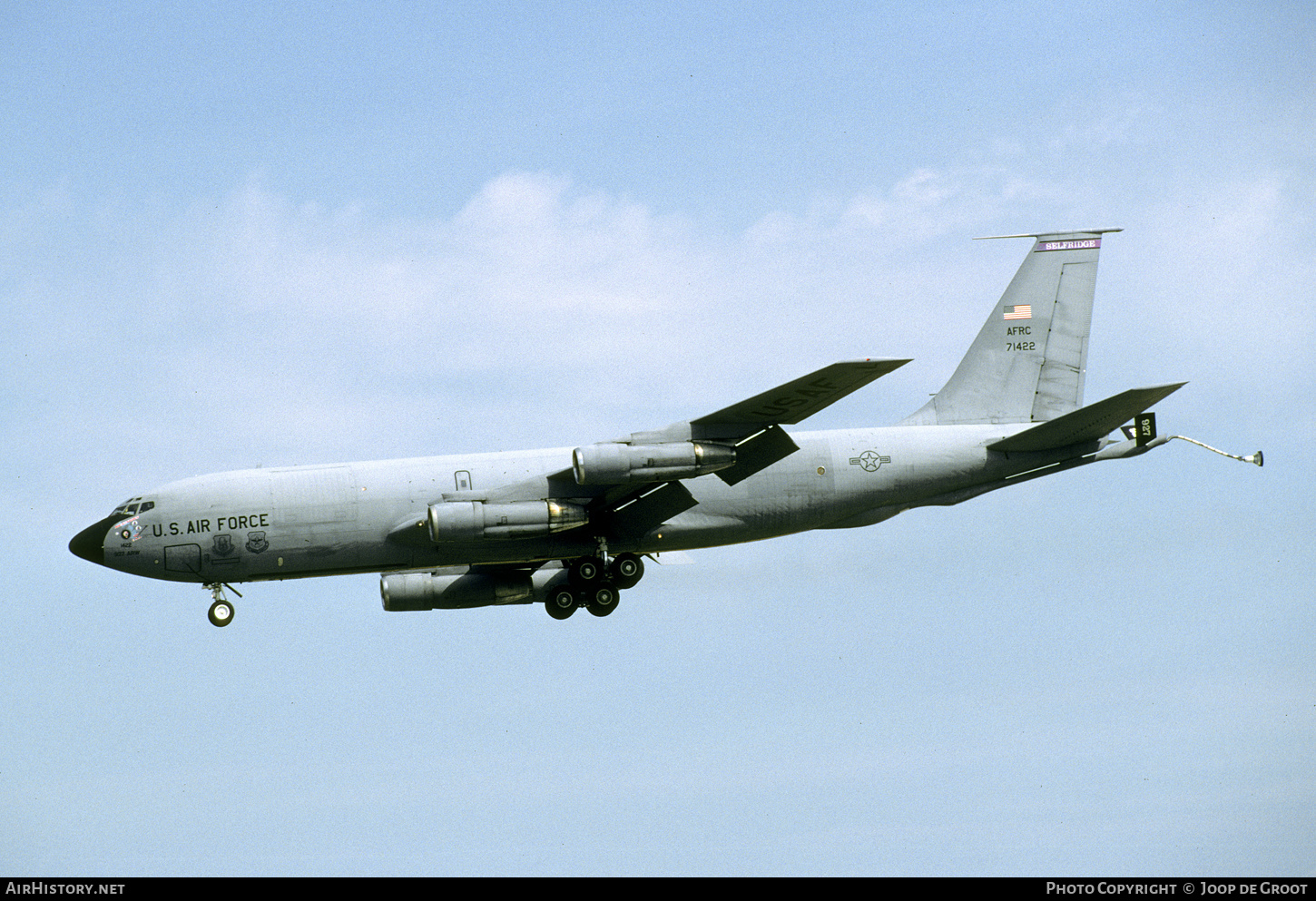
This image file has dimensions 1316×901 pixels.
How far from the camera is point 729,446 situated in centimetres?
2928

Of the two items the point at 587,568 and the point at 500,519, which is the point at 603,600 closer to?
the point at 587,568

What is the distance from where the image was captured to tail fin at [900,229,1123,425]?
1330 inches

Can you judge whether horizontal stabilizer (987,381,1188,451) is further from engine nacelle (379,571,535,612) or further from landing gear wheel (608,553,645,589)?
engine nacelle (379,571,535,612)

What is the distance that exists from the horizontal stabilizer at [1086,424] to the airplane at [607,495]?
57 millimetres

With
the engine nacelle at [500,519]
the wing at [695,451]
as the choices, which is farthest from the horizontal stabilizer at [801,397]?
the engine nacelle at [500,519]

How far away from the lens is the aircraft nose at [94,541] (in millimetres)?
31031

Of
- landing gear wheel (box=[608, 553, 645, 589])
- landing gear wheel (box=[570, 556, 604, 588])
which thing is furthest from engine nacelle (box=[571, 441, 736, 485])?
landing gear wheel (box=[608, 553, 645, 589])

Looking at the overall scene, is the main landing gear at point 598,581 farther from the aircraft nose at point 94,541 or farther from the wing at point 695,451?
the aircraft nose at point 94,541

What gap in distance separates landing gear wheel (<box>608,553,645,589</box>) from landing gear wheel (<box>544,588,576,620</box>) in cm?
114

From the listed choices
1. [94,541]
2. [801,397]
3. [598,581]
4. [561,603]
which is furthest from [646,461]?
[94,541]

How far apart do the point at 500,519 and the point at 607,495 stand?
2.47 metres
